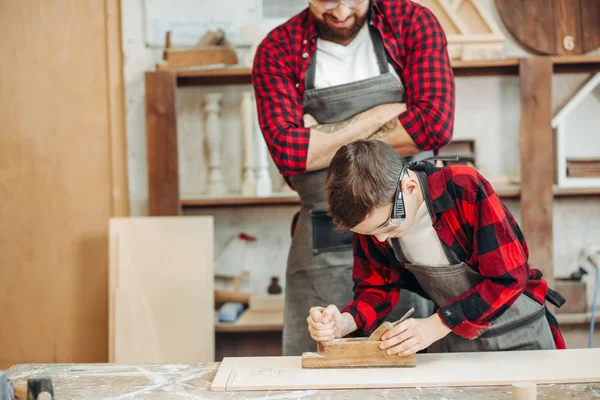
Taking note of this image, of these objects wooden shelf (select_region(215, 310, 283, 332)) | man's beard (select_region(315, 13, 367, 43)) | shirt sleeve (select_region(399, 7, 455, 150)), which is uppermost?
man's beard (select_region(315, 13, 367, 43))

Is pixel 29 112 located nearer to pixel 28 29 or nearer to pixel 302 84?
pixel 28 29

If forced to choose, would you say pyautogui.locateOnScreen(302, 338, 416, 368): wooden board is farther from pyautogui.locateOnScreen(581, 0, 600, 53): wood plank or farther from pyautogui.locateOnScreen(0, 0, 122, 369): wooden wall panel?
pyautogui.locateOnScreen(581, 0, 600, 53): wood plank

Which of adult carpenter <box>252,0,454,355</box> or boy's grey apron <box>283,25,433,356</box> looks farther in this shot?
boy's grey apron <box>283,25,433,356</box>

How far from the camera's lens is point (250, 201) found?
312 cm

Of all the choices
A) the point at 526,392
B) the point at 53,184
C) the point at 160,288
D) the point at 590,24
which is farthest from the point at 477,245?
→ the point at 53,184

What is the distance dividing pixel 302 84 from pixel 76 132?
1.72 meters

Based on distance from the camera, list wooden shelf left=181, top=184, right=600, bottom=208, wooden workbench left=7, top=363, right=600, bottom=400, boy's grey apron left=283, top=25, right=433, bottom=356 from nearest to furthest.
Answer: wooden workbench left=7, top=363, right=600, bottom=400, boy's grey apron left=283, top=25, right=433, bottom=356, wooden shelf left=181, top=184, right=600, bottom=208

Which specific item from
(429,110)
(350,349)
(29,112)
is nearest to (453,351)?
(350,349)

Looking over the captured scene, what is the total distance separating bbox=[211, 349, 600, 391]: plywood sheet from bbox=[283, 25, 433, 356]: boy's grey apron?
0.44 m

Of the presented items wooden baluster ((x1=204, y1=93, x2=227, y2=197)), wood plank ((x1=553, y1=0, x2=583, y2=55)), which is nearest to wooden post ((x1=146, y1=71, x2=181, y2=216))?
wooden baluster ((x1=204, y1=93, x2=227, y2=197))

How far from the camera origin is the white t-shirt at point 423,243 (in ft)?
5.50

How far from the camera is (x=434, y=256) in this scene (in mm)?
1707

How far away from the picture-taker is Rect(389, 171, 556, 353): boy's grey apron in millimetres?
1707

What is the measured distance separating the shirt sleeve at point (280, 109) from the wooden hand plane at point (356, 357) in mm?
622
